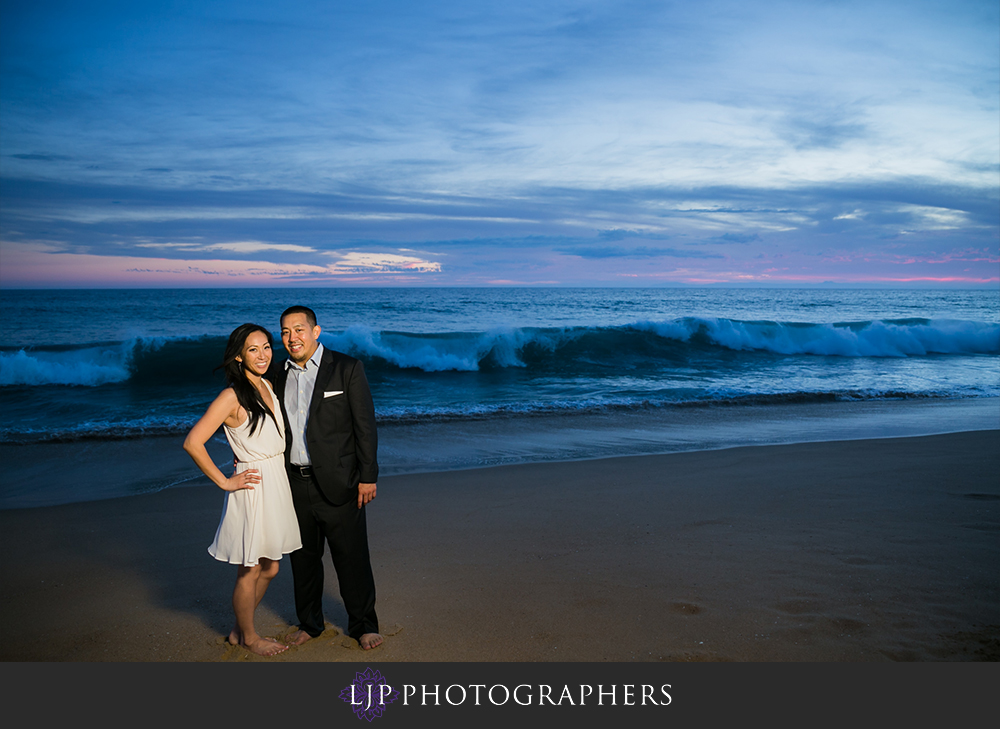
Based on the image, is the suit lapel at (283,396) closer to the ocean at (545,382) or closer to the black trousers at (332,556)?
the black trousers at (332,556)

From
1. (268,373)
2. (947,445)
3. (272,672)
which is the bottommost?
(272,672)

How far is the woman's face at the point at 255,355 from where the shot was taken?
306 cm

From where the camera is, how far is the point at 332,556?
3373 mm

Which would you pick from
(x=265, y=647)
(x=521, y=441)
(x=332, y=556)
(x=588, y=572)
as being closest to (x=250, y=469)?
(x=332, y=556)

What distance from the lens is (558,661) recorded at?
3.23m

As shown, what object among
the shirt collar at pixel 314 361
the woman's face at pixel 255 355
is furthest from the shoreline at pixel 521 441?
the woman's face at pixel 255 355

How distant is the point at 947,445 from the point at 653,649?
6853mm

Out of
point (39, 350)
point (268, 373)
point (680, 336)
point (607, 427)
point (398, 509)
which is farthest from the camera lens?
point (680, 336)

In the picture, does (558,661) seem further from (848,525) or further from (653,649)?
(848,525)

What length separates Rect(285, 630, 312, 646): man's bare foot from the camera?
11.3ft

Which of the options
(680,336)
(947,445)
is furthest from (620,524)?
(680,336)

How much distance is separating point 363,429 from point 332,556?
77cm

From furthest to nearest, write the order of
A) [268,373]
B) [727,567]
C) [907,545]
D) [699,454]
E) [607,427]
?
[607,427] → [699,454] → [907,545] → [727,567] → [268,373]

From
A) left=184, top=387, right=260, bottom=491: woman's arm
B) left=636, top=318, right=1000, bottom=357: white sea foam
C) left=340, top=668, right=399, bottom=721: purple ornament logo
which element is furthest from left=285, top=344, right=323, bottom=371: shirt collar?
left=636, top=318, right=1000, bottom=357: white sea foam
